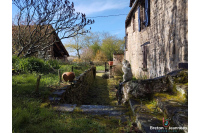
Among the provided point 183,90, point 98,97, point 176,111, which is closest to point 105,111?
point 176,111

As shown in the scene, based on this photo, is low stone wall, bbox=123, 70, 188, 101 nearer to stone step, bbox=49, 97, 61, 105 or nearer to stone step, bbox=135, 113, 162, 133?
stone step, bbox=135, 113, 162, 133

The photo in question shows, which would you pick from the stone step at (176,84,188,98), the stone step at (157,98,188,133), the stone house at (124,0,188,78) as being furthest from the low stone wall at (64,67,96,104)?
the stone house at (124,0,188,78)

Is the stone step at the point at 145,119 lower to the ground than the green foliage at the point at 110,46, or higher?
lower

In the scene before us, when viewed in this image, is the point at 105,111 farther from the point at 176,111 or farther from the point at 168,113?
the point at 176,111

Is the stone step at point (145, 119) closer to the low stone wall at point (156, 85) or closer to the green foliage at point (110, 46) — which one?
the low stone wall at point (156, 85)

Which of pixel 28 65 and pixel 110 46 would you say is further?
pixel 110 46

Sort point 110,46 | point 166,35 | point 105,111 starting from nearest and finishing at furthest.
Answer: point 105,111, point 166,35, point 110,46

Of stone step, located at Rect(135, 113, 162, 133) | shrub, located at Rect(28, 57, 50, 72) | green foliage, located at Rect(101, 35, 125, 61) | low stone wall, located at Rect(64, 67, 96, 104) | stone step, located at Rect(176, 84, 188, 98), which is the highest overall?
green foliage, located at Rect(101, 35, 125, 61)

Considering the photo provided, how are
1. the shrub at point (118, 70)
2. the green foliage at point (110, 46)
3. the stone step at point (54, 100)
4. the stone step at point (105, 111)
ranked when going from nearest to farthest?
the stone step at point (105, 111) → the stone step at point (54, 100) → the shrub at point (118, 70) → the green foliage at point (110, 46)

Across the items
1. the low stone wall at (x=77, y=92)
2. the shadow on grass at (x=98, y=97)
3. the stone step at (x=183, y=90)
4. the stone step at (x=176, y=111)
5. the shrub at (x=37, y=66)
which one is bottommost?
the shadow on grass at (x=98, y=97)

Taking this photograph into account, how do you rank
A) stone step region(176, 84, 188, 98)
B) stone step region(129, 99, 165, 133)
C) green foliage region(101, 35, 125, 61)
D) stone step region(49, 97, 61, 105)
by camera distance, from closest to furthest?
stone step region(129, 99, 165, 133)
stone step region(176, 84, 188, 98)
stone step region(49, 97, 61, 105)
green foliage region(101, 35, 125, 61)

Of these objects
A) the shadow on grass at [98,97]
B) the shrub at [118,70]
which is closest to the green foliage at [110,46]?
the shrub at [118,70]

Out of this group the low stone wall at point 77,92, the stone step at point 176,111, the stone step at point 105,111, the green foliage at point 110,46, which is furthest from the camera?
the green foliage at point 110,46

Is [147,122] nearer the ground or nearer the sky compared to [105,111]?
nearer the sky
